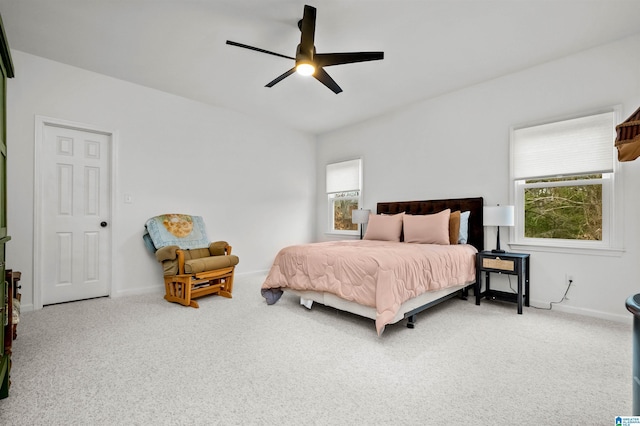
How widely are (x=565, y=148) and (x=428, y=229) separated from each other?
168cm

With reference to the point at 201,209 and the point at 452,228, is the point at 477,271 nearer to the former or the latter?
the point at 452,228

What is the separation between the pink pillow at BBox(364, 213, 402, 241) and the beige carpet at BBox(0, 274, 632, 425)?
1324 mm

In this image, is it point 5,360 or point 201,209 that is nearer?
point 5,360

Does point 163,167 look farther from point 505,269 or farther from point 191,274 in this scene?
point 505,269

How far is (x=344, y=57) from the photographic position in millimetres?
2613

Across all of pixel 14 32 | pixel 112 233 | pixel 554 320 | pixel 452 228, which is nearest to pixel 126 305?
pixel 112 233

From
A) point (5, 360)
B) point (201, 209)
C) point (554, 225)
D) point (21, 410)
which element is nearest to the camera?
point (21, 410)

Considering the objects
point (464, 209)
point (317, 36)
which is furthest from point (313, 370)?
point (464, 209)

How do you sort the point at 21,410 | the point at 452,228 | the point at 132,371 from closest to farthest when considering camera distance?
the point at 21,410
the point at 132,371
the point at 452,228

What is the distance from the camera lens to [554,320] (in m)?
2.97

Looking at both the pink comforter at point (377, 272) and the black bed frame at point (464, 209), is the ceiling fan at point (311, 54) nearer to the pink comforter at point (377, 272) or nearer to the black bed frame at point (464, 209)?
the pink comforter at point (377, 272)

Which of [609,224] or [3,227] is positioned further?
[609,224]

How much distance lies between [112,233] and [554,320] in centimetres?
506

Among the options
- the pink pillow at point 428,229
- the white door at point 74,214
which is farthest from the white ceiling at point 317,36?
the pink pillow at point 428,229
